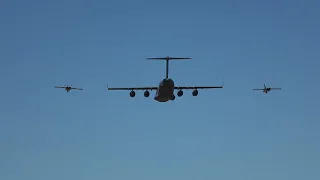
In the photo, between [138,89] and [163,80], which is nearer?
[163,80]

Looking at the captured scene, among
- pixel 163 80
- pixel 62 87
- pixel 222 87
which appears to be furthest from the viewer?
pixel 62 87

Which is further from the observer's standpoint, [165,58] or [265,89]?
[265,89]

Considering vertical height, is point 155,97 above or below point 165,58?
below

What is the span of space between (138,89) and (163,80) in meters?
11.6

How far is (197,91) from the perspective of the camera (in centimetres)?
11281

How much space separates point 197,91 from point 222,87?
5266mm

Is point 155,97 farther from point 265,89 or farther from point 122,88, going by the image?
point 265,89

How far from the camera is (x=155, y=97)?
361ft

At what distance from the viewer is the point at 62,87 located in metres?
142

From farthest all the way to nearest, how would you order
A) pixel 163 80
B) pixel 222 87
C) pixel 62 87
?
1. pixel 62 87
2. pixel 222 87
3. pixel 163 80

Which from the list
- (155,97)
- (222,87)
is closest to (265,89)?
(222,87)

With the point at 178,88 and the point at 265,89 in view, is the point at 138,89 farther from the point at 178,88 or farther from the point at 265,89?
the point at 265,89

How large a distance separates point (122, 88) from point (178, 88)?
1255cm

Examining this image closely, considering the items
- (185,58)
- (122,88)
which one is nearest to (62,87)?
(122,88)
